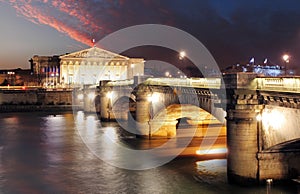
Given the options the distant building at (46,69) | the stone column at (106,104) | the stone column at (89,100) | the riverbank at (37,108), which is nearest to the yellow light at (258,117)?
the stone column at (106,104)

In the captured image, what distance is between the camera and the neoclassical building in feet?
502

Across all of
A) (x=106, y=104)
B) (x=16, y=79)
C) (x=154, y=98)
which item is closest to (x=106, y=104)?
(x=106, y=104)

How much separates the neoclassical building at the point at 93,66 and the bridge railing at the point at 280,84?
130 metres

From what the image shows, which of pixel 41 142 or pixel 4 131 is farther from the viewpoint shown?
pixel 4 131

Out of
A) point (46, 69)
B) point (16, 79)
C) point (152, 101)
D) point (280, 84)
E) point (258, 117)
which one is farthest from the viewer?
point (16, 79)

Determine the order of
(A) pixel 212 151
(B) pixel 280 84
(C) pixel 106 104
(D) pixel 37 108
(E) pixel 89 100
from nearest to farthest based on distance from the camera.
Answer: (B) pixel 280 84 → (A) pixel 212 151 → (C) pixel 106 104 → (E) pixel 89 100 → (D) pixel 37 108

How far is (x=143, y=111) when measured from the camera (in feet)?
156

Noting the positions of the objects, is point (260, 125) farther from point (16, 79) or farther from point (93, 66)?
point (16, 79)

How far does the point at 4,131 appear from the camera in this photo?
56.8 meters

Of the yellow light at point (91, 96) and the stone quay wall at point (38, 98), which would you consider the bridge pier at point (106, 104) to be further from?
the stone quay wall at point (38, 98)

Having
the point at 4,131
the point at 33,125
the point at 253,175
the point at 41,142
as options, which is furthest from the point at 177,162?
the point at 33,125

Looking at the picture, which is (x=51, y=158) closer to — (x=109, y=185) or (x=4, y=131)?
(x=109, y=185)

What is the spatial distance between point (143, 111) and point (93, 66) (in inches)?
4355

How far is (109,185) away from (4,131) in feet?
113
